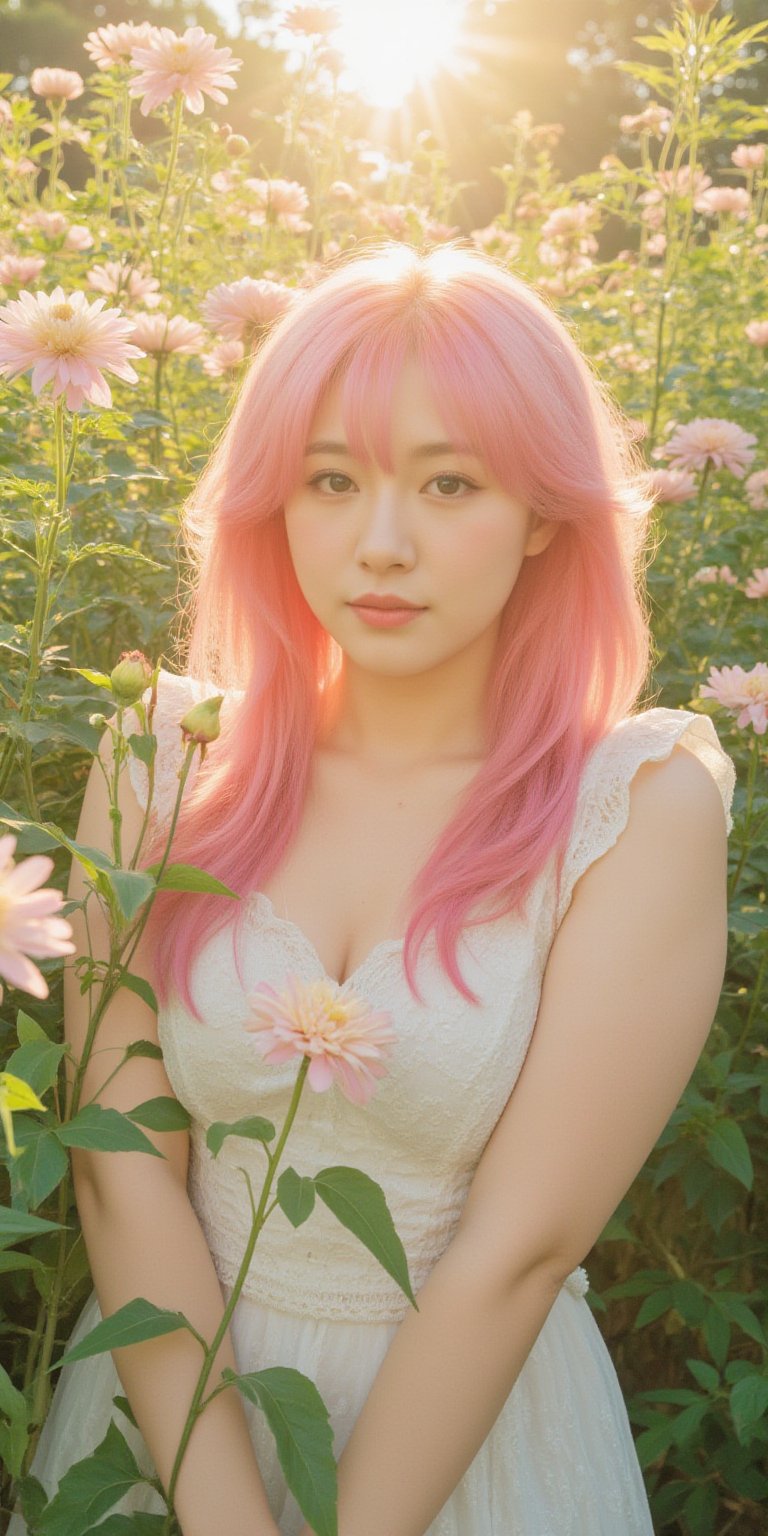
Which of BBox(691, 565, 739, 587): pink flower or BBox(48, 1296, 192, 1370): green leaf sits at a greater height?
BBox(691, 565, 739, 587): pink flower

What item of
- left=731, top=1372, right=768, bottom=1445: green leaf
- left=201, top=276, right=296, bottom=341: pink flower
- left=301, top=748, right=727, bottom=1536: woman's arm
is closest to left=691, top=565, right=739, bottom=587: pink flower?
left=201, top=276, right=296, bottom=341: pink flower

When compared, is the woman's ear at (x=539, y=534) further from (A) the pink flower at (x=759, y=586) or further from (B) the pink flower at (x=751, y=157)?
(B) the pink flower at (x=751, y=157)

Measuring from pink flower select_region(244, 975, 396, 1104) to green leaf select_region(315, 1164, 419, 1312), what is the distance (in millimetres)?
55

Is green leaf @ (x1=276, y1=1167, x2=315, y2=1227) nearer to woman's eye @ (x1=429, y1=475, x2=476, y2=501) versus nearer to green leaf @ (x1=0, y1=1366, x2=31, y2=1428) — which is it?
green leaf @ (x1=0, y1=1366, x2=31, y2=1428)

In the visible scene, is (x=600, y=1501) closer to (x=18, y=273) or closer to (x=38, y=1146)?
(x=38, y=1146)

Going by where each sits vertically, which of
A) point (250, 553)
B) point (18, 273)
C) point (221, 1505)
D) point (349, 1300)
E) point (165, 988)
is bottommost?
point (221, 1505)

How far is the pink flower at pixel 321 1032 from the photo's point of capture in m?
0.97

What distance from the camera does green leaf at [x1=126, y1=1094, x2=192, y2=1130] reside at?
116 centimetres

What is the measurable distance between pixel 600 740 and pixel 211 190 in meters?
2.04

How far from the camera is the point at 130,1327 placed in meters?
1.03

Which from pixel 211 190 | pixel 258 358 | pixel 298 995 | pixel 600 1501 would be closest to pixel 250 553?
pixel 258 358

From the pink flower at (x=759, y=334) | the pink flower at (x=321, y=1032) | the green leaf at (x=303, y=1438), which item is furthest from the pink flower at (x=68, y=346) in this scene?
the pink flower at (x=759, y=334)

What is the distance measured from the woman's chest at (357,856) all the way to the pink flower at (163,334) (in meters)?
0.83

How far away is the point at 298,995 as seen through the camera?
3.22 feet
